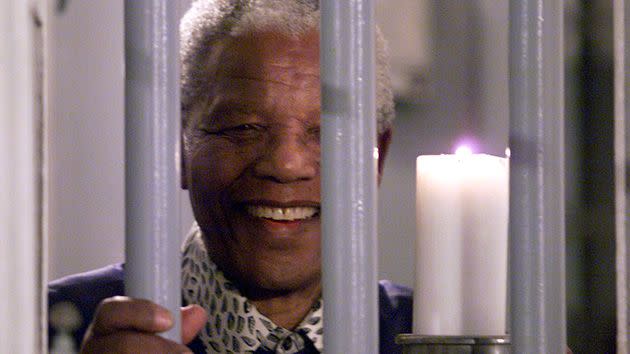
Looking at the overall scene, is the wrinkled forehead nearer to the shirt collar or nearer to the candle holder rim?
the shirt collar

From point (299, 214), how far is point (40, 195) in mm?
629

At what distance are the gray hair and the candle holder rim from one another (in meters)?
0.53

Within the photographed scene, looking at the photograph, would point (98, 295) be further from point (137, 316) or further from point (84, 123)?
point (137, 316)

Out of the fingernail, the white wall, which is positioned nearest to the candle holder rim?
the fingernail

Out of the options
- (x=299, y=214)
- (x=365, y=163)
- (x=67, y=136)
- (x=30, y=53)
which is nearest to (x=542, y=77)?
(x=365, y=163)

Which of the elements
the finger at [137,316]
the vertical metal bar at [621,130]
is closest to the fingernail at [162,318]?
the finger at [137,316]

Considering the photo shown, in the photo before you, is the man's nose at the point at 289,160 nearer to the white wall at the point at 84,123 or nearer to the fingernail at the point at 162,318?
the white wall at the point at 84,123

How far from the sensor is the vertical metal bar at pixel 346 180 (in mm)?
411

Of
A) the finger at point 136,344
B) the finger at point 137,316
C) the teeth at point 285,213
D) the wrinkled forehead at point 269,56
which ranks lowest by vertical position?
the finger at point 136,344

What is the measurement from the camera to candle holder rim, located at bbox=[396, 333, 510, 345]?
0.43m

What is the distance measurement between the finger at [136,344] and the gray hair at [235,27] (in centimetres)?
54

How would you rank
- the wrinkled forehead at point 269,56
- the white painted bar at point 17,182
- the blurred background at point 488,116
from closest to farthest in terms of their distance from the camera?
the white painted bar at point 17,182, the wrinkled forehead at point 269,56, the blurred background at point 488,116

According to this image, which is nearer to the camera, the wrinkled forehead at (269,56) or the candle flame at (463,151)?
the candle flame at (463,151)

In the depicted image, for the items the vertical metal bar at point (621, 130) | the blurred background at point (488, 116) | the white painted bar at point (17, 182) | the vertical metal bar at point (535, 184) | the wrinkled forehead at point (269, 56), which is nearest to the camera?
the white painted bar at point (17, 182)
